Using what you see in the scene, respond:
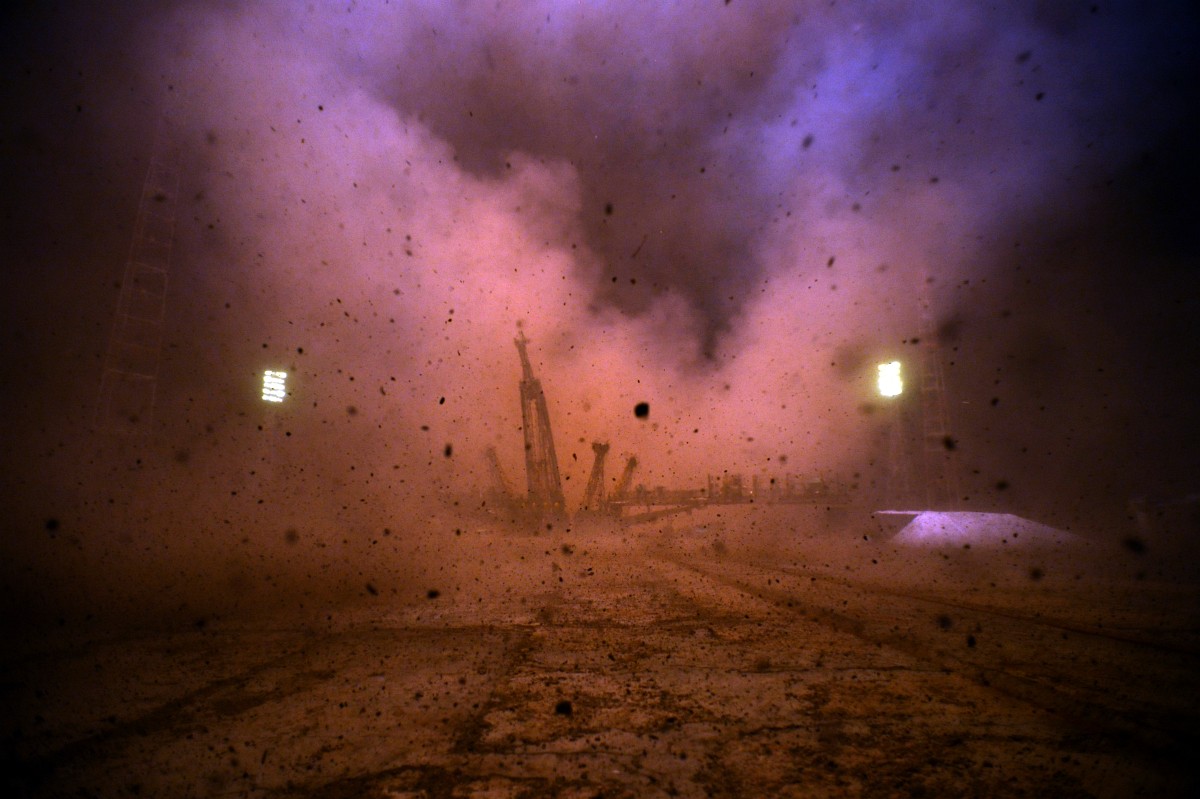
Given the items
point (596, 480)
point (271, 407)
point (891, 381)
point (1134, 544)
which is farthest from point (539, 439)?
point (1134, 544)

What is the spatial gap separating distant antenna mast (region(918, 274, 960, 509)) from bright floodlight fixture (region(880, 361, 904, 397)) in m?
0.94

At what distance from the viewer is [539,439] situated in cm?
3206

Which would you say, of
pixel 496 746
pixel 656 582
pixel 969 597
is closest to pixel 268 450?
pixel 656 582

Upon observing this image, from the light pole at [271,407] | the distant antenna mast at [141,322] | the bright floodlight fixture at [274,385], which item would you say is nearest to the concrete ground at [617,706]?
the distant antenna mast at [141,322]

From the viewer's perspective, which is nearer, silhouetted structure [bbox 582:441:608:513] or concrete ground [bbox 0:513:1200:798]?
concrete ground [bbox 0:513:1200:798]

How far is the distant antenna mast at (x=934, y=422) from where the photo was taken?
17859mm

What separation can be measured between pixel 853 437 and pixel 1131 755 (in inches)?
1044

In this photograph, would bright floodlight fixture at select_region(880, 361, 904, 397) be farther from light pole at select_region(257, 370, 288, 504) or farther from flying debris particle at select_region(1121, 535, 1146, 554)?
light pole at select_region(257, 370, 288, 504)

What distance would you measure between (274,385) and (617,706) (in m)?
25.3

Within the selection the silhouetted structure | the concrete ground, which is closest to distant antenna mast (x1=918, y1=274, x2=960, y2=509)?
the concrete ground

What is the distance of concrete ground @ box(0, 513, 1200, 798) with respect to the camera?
230cm

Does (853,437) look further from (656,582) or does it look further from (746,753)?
(746,753)

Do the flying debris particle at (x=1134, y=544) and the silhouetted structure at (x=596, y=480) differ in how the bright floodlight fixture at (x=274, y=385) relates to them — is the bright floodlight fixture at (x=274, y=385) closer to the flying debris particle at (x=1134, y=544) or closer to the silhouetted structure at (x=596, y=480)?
Answer: the silhouetted structure at (x=596, y=480)

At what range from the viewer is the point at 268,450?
19.9 m
